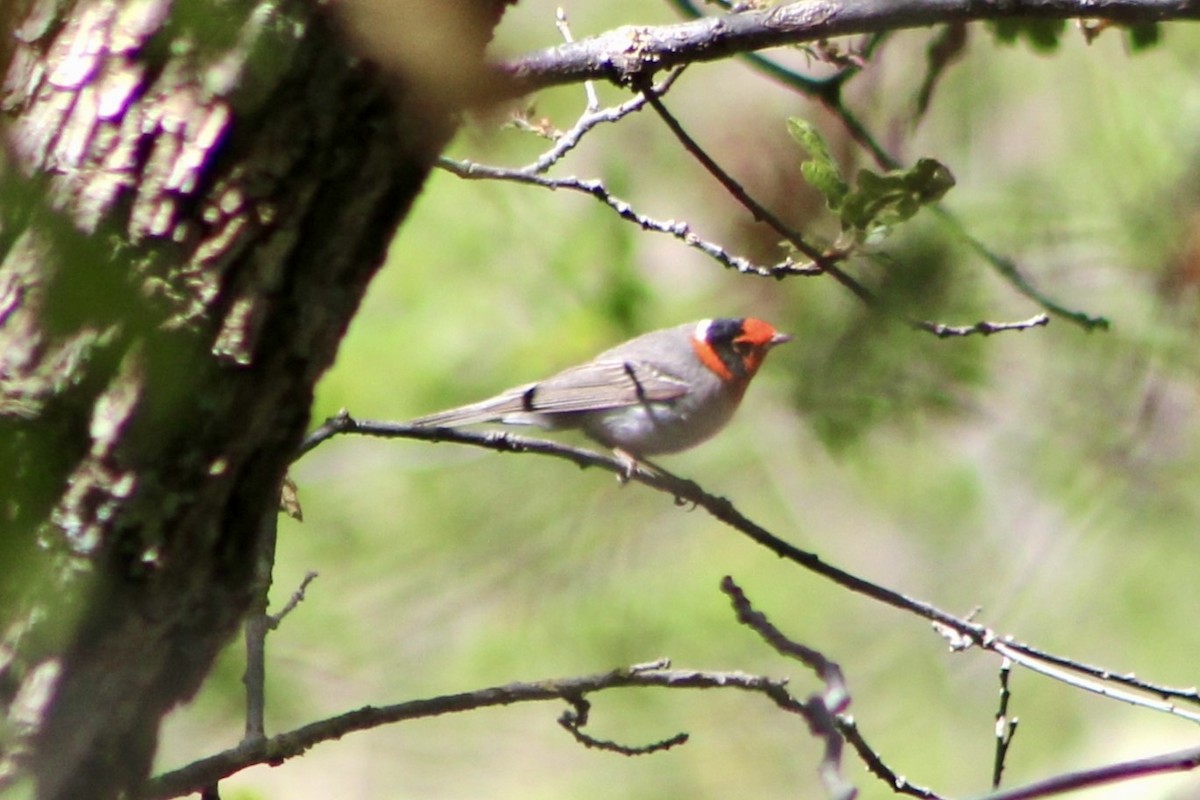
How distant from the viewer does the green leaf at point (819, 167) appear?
219 centimetres

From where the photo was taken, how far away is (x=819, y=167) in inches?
86.8

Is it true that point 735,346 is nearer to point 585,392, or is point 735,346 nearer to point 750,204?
point 585,392

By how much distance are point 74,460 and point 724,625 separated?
4352 mm

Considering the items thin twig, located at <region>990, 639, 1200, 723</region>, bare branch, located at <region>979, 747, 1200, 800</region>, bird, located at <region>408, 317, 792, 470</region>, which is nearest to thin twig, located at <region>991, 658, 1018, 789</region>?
thin twig, located at <region>990, 639, 1200, 723</region>

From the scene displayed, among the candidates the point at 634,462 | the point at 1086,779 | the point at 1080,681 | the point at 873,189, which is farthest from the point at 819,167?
the point at 634,462

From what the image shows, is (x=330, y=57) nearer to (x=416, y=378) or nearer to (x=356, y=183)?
(x=356, y=183)

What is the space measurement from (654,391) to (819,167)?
9.19 ft

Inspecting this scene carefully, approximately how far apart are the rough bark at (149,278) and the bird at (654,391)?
10.3 ft

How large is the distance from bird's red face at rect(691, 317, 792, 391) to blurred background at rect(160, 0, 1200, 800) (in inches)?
7.4

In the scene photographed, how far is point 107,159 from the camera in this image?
1504mm

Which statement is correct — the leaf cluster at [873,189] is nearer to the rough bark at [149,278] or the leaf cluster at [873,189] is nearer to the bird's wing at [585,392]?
the rough bark at [149,278]

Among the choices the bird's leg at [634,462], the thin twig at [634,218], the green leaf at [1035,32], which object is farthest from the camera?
the bird's leg at [634,462]

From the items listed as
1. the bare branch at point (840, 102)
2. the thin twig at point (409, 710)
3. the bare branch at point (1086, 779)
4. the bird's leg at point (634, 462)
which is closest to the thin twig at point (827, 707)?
the thin twig at point (409, 710)

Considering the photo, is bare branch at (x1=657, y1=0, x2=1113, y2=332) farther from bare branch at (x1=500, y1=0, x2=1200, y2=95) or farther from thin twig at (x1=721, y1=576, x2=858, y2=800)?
thin twig at (x1=721, y1=576, x2=858, y2=800)
